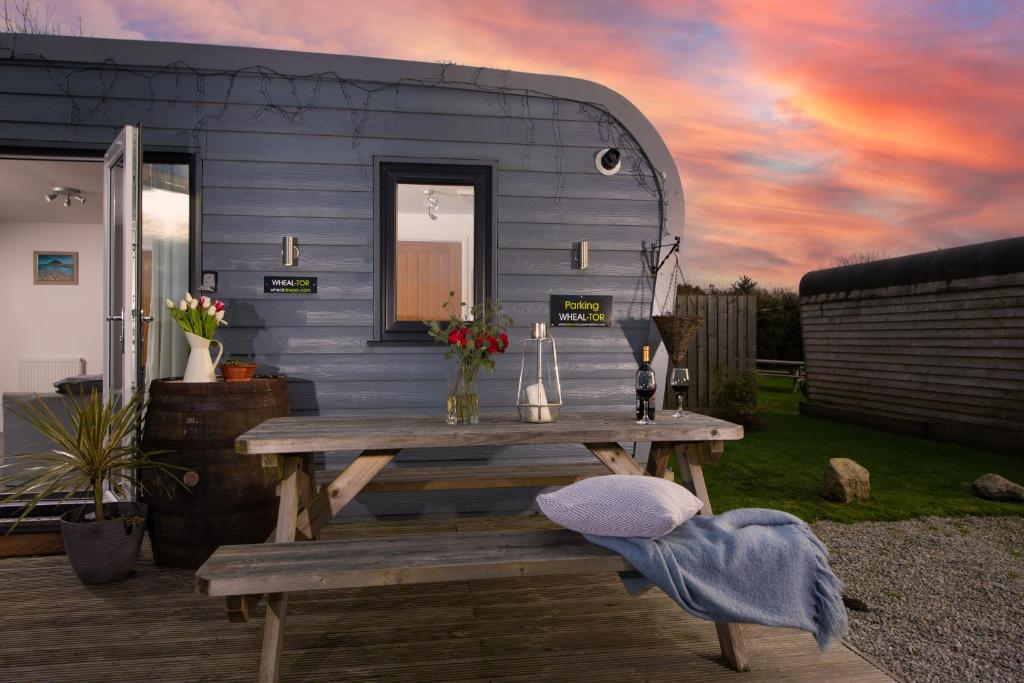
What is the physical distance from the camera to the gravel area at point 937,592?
8.06ft

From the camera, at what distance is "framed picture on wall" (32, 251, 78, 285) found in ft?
29.1

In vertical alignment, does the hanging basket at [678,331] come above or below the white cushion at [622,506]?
above

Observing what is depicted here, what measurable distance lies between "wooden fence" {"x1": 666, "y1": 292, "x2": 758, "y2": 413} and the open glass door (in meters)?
6.88

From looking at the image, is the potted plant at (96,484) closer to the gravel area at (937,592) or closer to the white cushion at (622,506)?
the white cushion at (622,506)

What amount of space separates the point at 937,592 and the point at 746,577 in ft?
6.26

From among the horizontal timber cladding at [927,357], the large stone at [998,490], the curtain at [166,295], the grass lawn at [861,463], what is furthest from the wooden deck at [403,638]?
the horizontal timber cladding at [927,357]

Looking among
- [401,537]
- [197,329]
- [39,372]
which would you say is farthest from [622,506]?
[39,372]

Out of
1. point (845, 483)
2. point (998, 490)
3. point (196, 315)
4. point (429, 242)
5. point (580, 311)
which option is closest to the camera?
point (196, 315)

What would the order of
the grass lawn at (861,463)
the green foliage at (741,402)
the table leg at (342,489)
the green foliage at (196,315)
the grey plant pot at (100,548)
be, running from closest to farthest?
1. the table leg at (342,489)
2. the grey plant pot at (100,548)
3. the green foliage at (196,315)
4. the grass lawn at (861,463)
5. the green foliage at (741,402)

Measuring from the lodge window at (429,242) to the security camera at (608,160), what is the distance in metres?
0.69

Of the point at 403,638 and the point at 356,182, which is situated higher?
the point at 356,182

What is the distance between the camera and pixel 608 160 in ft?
14.2

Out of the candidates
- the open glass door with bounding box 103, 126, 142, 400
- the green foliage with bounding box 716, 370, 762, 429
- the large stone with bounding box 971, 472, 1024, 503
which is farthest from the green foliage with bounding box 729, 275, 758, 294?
the open glass door with bounding box 103, 126, 142, 400

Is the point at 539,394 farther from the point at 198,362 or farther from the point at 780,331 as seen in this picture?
the point at 780,331
